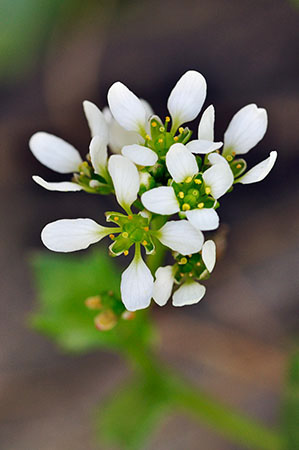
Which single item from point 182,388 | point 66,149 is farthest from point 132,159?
point 182,388

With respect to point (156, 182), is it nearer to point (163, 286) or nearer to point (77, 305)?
point (163, 286)

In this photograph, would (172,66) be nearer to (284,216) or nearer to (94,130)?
(284,216)

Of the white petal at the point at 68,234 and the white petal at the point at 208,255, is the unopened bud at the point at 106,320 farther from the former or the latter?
the white petal at the point at 208,255

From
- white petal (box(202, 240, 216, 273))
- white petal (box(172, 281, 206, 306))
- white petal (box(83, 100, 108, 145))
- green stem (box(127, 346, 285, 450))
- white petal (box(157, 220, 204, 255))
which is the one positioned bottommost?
green stem (box(127, 346, 285, 450))

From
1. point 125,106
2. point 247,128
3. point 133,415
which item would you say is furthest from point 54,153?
point 133,415

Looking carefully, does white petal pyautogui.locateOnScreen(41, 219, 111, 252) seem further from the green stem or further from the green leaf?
the green leaf

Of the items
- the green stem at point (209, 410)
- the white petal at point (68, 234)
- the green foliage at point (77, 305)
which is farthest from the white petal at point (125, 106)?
the green stem at point (209, 410)

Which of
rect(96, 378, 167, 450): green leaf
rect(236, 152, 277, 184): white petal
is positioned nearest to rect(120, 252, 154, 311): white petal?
rect(236, 152, 277, 184): white petal
